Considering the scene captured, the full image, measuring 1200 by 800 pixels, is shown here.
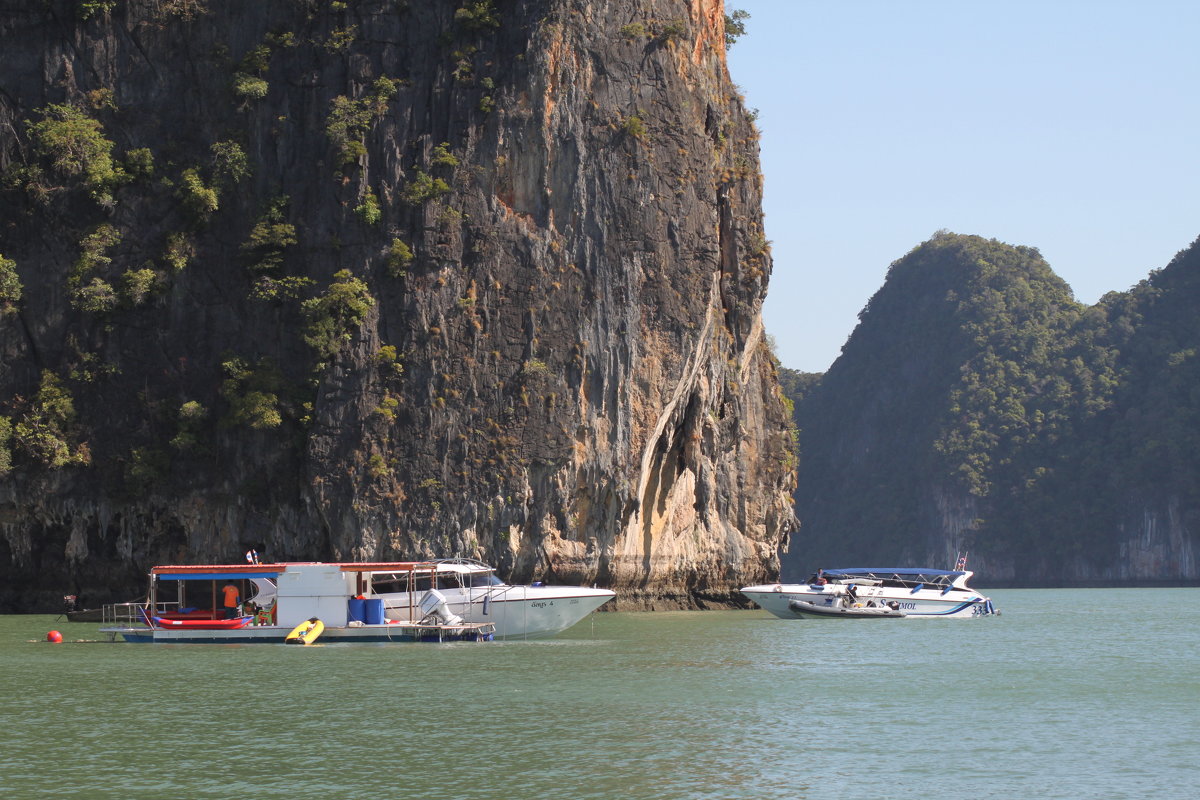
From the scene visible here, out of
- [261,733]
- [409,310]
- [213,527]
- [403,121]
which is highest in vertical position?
[403,121]

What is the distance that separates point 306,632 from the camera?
116 feet

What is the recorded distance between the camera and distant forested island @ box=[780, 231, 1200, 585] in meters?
128

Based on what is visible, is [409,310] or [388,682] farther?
[409,310]

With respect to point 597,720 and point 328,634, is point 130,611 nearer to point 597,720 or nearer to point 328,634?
point 328,634

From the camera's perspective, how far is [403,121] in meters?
49.4

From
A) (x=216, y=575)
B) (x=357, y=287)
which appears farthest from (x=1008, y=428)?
(x=216, y=575)

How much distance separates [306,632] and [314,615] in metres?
0.58

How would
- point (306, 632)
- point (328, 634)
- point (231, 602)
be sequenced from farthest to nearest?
point (231, 602) < point (328, 634) < point (306, 632)

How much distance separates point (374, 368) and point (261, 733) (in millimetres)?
26271

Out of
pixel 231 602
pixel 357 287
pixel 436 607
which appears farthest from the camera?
pixel 357 287

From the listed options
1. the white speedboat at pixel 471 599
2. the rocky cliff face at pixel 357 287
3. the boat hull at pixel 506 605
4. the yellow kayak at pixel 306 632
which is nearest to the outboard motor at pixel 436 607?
the white speedboat at pixel 471 599

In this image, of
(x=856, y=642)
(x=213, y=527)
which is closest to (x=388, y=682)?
(x=856, y=642)

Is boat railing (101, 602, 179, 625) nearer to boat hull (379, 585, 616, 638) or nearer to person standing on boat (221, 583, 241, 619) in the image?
person standing on boat (221, 583, 241, 619)

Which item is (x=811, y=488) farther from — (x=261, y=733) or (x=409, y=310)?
(x=261, y=733)
